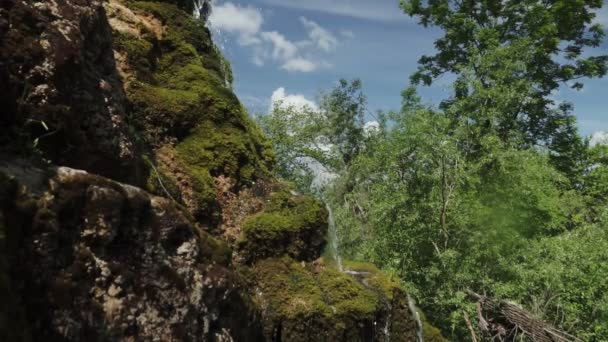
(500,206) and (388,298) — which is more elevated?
(500,206)

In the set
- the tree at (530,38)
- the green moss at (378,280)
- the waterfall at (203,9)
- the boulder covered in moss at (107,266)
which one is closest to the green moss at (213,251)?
the boulder covered in moss at (107,266)

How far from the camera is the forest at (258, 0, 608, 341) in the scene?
12.6 m

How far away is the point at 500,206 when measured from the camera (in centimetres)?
1523

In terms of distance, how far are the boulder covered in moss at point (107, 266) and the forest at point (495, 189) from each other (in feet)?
22.0

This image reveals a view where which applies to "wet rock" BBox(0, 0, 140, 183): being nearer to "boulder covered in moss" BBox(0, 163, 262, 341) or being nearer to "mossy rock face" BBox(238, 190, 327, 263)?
"boulder covered in moss" BBox(0, 163, 262, 341)

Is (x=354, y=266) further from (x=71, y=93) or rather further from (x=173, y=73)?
(x=71, y=93)

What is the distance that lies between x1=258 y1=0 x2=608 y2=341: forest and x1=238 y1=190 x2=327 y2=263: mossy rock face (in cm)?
403

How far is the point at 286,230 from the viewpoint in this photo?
693 cm

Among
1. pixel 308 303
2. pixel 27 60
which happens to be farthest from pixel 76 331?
pixel 308 303

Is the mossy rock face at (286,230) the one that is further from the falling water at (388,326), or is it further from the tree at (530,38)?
the tree at (530,38)

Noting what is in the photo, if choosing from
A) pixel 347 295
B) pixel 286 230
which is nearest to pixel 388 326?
pixel 347 295

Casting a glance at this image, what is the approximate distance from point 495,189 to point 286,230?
34.5 ft

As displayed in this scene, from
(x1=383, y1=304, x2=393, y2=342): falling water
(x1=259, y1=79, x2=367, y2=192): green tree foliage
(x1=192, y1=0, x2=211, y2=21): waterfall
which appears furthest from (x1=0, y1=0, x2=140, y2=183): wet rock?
(x1=259, y1=79, x2=367, y2=192): green tree foliage

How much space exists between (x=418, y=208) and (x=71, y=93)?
1172cm
